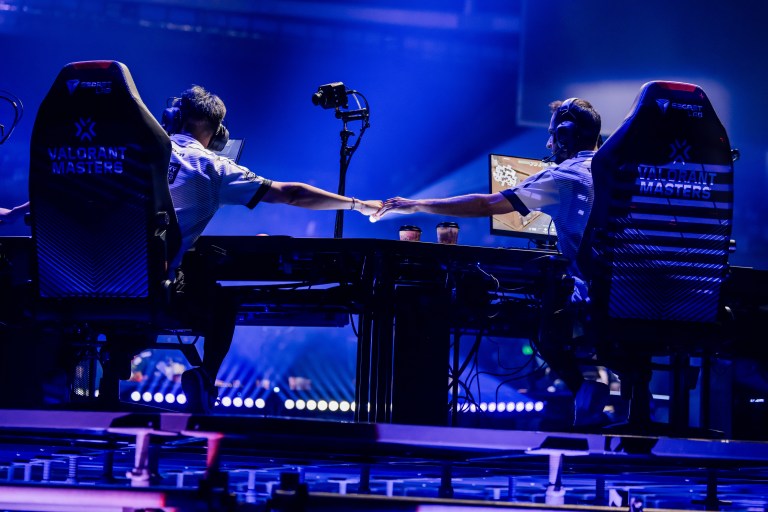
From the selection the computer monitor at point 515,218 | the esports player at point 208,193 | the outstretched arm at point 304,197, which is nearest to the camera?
the esports player at point 208,193

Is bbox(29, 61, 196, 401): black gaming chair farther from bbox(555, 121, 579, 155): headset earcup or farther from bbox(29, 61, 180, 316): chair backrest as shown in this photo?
bbox(555, 121, 579, 155): headset earcup

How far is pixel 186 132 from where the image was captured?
3.23 metres

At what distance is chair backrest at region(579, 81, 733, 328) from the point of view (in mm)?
2678

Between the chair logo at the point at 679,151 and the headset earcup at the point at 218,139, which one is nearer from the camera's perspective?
the chair logo at the point at 679,151

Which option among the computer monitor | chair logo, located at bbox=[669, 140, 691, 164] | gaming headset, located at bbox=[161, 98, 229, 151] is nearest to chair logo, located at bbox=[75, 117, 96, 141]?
gaming headset, located at bbox=[161, 98, 229, 151]

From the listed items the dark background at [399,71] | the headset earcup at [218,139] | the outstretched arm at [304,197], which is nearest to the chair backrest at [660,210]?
the outstretched arm at [304,197]

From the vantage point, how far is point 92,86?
8.80 ft

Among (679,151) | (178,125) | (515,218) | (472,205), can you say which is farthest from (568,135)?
(178,125)

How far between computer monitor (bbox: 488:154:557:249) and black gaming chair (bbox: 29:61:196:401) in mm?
1768

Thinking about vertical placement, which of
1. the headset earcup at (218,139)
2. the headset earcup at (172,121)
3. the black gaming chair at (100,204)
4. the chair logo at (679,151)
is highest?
the headset earcup at (172,121)

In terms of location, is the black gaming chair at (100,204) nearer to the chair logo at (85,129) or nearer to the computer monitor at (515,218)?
the chair logo at (85,129)

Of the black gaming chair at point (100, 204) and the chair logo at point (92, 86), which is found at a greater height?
the chair logo at point (92, 86)

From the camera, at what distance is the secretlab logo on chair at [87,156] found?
2668 millimetres

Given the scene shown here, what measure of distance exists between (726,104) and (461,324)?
3.66 metres
